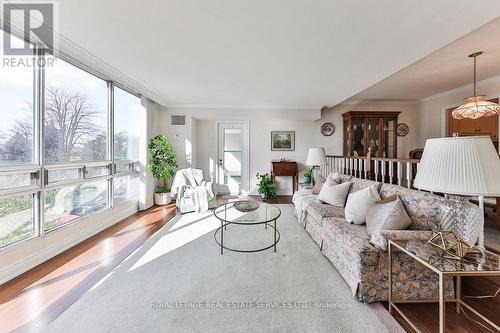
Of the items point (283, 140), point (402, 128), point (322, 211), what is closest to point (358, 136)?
point (402, 128)

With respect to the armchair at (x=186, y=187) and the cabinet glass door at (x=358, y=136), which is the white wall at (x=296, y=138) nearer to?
the cabinet glass door at (x=358, y=136)

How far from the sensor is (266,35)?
1965 mm

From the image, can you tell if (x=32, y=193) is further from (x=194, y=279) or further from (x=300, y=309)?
(x=300, y=309)

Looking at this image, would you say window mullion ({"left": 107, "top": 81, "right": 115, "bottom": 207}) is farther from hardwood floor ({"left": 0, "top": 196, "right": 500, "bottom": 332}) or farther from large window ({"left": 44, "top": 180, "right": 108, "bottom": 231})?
hardwood floor ({"left": 0, "top": 196, "right": 500, "bottom": 332})

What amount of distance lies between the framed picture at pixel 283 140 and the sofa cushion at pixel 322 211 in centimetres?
273

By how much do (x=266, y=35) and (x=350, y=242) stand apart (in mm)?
2057

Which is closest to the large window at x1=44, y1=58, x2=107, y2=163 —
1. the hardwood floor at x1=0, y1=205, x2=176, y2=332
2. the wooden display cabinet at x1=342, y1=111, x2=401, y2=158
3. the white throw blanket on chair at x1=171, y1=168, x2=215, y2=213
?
the hardwood floor at x1=0, y1=205, x2=176, y2=332

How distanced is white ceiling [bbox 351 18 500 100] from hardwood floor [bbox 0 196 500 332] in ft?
8.70

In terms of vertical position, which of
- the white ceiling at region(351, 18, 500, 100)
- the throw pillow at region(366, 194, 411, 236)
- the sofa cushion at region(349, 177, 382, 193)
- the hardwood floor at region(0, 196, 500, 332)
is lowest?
the hardwood floor at region(0, 196, 500, 332)

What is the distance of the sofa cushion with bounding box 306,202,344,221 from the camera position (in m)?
2.44

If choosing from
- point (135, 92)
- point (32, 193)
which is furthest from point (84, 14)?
point (135, 92)

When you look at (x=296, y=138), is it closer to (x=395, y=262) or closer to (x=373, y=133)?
(x=373, y=133)

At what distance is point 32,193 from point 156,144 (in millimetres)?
2270

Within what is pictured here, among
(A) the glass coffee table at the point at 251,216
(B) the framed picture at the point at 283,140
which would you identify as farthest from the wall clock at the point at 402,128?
(A) the glass coffee table at the point at 251,216
